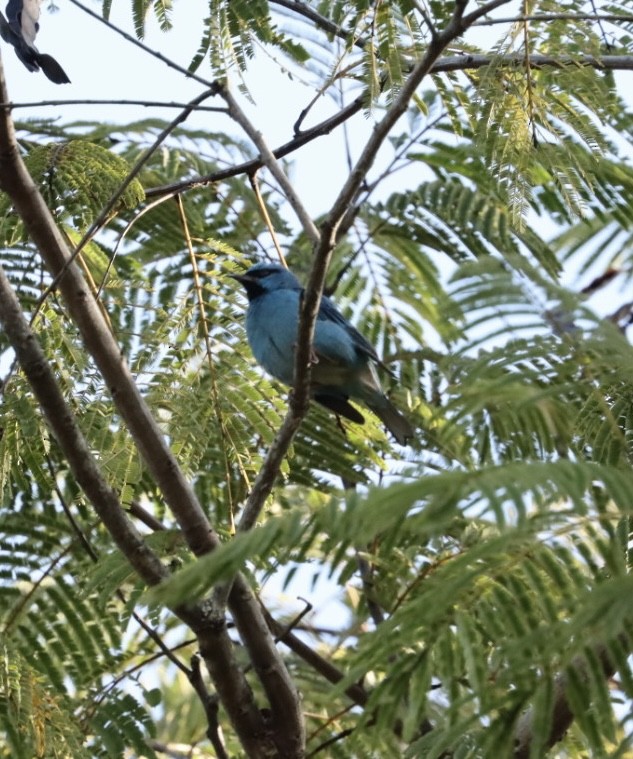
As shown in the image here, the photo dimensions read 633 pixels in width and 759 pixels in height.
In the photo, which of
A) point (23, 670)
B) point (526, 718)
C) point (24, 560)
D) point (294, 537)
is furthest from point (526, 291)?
point (24, 560)

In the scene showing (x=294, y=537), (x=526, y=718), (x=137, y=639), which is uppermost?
(x=137, y=639)

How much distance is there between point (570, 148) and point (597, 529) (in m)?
1.79

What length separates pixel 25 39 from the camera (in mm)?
3799

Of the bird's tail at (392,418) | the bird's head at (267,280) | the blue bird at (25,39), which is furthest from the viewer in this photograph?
the bird's head at (267,280)

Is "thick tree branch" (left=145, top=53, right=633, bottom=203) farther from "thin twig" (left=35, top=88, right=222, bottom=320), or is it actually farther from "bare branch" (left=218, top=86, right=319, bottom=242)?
"thin twig" (left=35, top=88, right=222, bottom=320)

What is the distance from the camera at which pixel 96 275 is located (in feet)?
16.8

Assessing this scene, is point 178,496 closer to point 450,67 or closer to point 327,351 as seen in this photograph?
point 450,67

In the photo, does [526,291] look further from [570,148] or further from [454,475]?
[570,148]

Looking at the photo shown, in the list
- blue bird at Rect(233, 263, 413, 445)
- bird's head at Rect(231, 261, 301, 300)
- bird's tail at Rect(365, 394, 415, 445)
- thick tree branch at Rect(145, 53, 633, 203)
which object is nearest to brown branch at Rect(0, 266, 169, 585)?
thick tree branch at Rect(145, 53, 633, 203)

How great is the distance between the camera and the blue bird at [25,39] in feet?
12.4

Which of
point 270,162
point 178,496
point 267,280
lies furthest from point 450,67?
point 267,280

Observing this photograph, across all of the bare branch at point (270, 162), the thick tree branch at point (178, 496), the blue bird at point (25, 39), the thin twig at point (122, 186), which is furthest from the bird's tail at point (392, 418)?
the blue bird at point (25, 39)

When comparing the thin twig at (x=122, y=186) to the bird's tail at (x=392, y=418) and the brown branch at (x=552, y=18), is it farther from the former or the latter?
the bird's tail at (x=392, y=418)

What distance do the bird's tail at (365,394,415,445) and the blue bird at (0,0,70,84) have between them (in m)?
2.25
